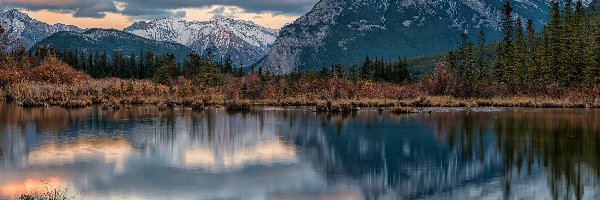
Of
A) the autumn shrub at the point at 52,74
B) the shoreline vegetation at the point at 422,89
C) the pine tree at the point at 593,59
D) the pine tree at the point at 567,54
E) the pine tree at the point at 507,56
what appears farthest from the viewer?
the pine tree at the point at 507,56

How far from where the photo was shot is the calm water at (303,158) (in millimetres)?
25000

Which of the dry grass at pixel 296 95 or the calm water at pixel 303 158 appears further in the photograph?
the dry grass at pixel 296 95

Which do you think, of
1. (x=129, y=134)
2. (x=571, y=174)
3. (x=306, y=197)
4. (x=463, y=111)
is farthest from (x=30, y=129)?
(x=463, y=111)

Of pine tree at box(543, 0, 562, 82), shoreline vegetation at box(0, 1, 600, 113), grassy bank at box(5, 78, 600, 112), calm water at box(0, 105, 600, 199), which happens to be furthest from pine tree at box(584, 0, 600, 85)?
calm water at box(0, 105, 600, 199)

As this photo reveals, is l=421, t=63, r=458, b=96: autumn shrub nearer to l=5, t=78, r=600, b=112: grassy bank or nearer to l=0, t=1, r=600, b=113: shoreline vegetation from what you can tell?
l=0, t=1, r=600, b=113: shoreline vegetation

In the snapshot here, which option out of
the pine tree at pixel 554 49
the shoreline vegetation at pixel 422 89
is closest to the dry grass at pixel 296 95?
the shoreline vegetation at pixel 422 89

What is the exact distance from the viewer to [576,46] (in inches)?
3720

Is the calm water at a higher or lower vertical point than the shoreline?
lower

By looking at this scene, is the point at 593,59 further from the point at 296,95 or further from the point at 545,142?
the point at 545,142

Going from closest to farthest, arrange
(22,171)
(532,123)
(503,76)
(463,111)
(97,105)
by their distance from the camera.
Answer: (22,171) < (532,123) < (463,111) < (97,105) < (503,76)

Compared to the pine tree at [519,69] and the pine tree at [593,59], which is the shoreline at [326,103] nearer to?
the pine tree at [593,59]

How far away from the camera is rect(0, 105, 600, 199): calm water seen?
2500 cm

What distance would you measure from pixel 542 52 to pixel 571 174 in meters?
75.9

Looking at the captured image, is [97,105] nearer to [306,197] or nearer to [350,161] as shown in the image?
[350,161]
